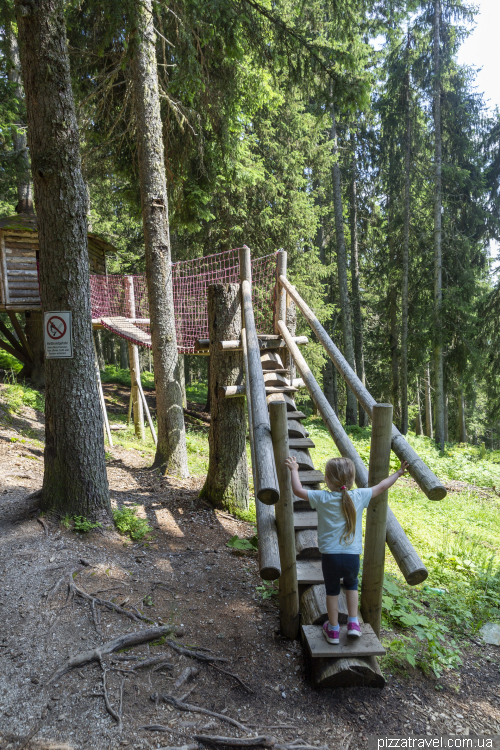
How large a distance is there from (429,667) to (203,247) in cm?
1126

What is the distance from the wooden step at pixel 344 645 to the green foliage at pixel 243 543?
1.95m

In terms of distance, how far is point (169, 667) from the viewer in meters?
2.81

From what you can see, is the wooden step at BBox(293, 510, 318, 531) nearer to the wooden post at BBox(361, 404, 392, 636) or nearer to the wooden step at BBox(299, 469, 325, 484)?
the wooden step at BBox(299, 469, 325, 484)

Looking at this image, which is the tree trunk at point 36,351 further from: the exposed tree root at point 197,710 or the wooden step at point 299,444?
the exposed tree root at point 197,710

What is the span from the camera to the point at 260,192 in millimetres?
12039

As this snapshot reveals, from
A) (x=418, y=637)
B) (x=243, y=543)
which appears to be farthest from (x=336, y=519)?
(x=243, y=543)

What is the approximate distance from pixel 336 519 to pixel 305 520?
112cm

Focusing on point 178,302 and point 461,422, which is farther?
point 461,422

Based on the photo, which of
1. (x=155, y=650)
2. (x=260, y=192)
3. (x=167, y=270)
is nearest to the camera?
(x=155, y=650)

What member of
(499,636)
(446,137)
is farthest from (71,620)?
(446,137)

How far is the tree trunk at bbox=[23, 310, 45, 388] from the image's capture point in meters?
11.9

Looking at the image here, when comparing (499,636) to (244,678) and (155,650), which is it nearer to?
(244,678)

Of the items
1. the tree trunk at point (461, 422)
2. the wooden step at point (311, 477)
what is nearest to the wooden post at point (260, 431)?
the wooden step at point (311, 477)

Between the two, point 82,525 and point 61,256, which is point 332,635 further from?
point 61,256
